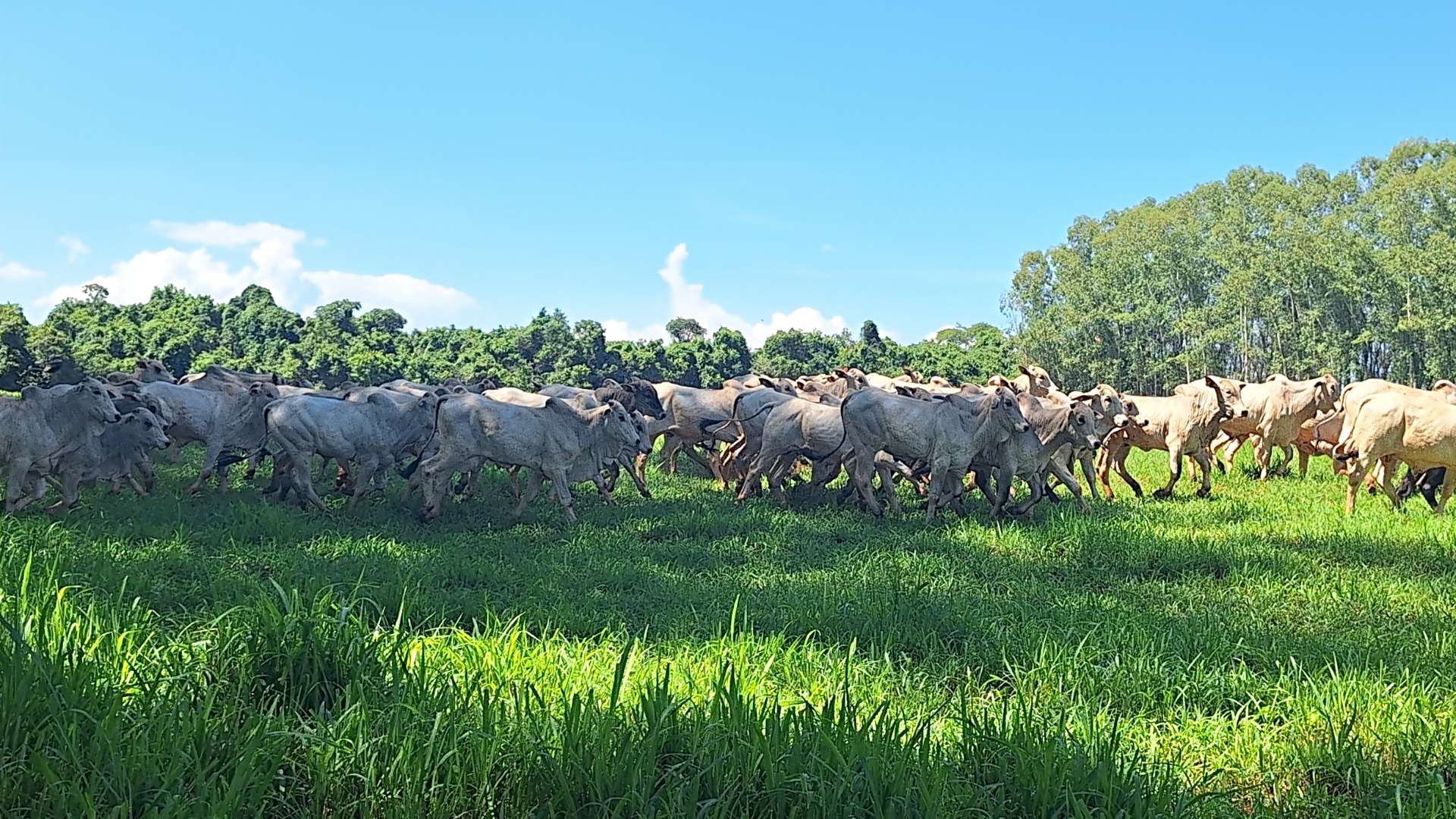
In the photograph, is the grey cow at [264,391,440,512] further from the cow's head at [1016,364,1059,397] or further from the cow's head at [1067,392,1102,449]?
the cow's head at [1016,364,1059,397]

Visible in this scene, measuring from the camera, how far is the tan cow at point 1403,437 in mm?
11359

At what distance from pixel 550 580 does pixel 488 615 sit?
1.77 m

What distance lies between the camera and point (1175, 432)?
14.1 m

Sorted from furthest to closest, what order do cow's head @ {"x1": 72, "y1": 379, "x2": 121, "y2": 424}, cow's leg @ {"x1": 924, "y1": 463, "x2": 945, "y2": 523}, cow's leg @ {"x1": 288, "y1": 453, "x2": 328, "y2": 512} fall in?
cow's leg @ {"x1": 924, "y1": 463, "x2": 945, "y2": 523}
cow's leg @ {"x1": 288, "y1": 453, "x2": 328, "y2": 512}
cow's head @ {"x1": 72, "y1": 379, "x2": 121, "y2": 424}

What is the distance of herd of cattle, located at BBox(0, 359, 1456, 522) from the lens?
10500 mm

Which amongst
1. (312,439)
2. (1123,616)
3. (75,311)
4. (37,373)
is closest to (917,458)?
(1123,616)

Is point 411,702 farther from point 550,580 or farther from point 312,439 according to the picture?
point 312,439

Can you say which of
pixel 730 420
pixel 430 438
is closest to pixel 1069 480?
pixel 730 420

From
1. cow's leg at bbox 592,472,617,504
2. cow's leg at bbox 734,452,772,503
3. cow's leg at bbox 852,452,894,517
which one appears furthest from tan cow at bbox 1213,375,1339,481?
cow's leg at bbox 592,472,617,504

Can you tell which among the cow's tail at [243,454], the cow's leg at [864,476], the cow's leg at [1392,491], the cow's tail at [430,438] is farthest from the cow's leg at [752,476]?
the cow's leg at [1392,491]

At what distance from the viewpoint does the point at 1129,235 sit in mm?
60844

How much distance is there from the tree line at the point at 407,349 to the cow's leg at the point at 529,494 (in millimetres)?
23576

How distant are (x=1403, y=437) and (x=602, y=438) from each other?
32.2ft

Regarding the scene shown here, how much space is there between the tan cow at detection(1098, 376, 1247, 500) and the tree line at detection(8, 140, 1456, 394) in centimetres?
2312
